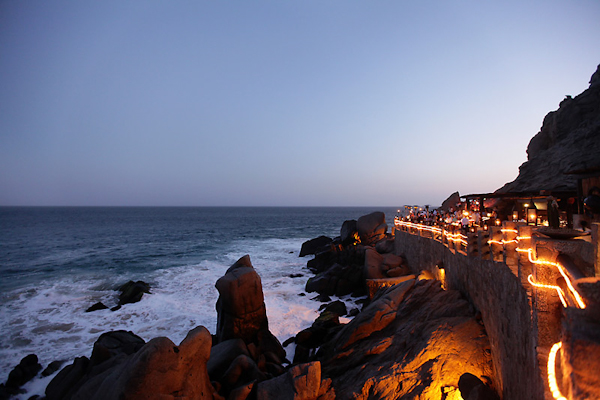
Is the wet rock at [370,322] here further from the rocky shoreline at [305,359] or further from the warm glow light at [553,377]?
the warm glow light at [553,377]

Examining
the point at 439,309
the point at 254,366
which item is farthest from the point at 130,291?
the point at 439,309

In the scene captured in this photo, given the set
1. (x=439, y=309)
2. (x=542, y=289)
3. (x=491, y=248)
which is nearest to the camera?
(x=542, y=289)

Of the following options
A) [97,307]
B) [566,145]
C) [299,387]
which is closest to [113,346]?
[299,387]

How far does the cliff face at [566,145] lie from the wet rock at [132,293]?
36.2 metres

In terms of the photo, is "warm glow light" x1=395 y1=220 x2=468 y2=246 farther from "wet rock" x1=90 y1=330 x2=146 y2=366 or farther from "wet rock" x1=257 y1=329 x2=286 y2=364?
"wet rock" x1=90 y1=330 x2=146 y2=366

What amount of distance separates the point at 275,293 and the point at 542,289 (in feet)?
69.7

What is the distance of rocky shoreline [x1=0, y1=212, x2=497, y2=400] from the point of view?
27.1 feet

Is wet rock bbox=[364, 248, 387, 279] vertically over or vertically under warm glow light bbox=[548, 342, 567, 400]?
under

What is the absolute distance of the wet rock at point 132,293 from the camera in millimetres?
23467

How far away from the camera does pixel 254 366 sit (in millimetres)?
11422

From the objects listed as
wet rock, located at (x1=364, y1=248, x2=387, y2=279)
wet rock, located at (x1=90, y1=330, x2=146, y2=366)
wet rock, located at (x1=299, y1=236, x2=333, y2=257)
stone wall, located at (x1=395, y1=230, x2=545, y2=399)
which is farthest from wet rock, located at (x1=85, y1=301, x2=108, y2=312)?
wet rock, located at (x1=299, y1=236, x2=333, y2=257)

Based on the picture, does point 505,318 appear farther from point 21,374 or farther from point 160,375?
point 21,374

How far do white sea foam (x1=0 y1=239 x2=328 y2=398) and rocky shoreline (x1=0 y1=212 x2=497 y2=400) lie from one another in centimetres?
275

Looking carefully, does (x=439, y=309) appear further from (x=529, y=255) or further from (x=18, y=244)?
(x=18, y=244)
